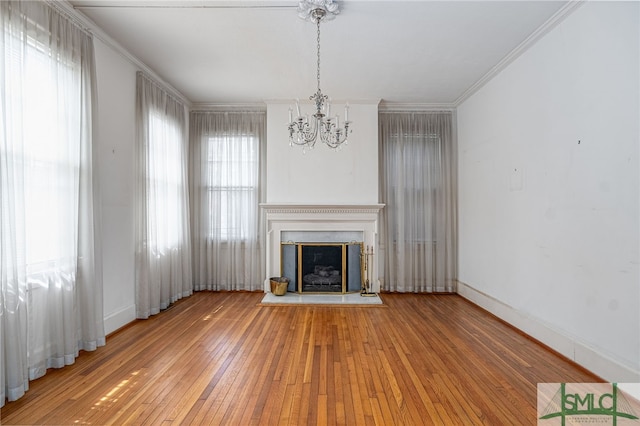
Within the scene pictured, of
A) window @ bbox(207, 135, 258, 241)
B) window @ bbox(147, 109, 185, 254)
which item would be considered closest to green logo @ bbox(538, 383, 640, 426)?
window @ bbox(147, 109, 185, 254)

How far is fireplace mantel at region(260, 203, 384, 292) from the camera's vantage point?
210 inches

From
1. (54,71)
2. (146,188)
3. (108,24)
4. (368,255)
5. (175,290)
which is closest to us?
(54,71)

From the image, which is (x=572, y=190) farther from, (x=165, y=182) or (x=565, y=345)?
(x=165, y=182)

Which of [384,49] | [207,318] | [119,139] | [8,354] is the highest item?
[384,49]

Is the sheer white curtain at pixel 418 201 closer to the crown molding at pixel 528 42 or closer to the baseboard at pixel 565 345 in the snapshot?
the crown molding at pixel 528 42

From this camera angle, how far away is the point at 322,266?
17.7ft

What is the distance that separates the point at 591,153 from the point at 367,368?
101 inches

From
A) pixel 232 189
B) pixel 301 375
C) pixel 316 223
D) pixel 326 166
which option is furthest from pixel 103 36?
pixel 301 375

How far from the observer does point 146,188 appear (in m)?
4.10

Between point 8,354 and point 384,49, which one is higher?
point 384,49

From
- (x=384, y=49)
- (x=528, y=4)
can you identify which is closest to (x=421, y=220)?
(x=384, y=49)

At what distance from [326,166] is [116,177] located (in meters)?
2.93

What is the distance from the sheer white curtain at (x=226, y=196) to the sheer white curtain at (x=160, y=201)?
368 mm

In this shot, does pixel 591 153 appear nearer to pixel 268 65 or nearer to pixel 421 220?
pixel 421 220
